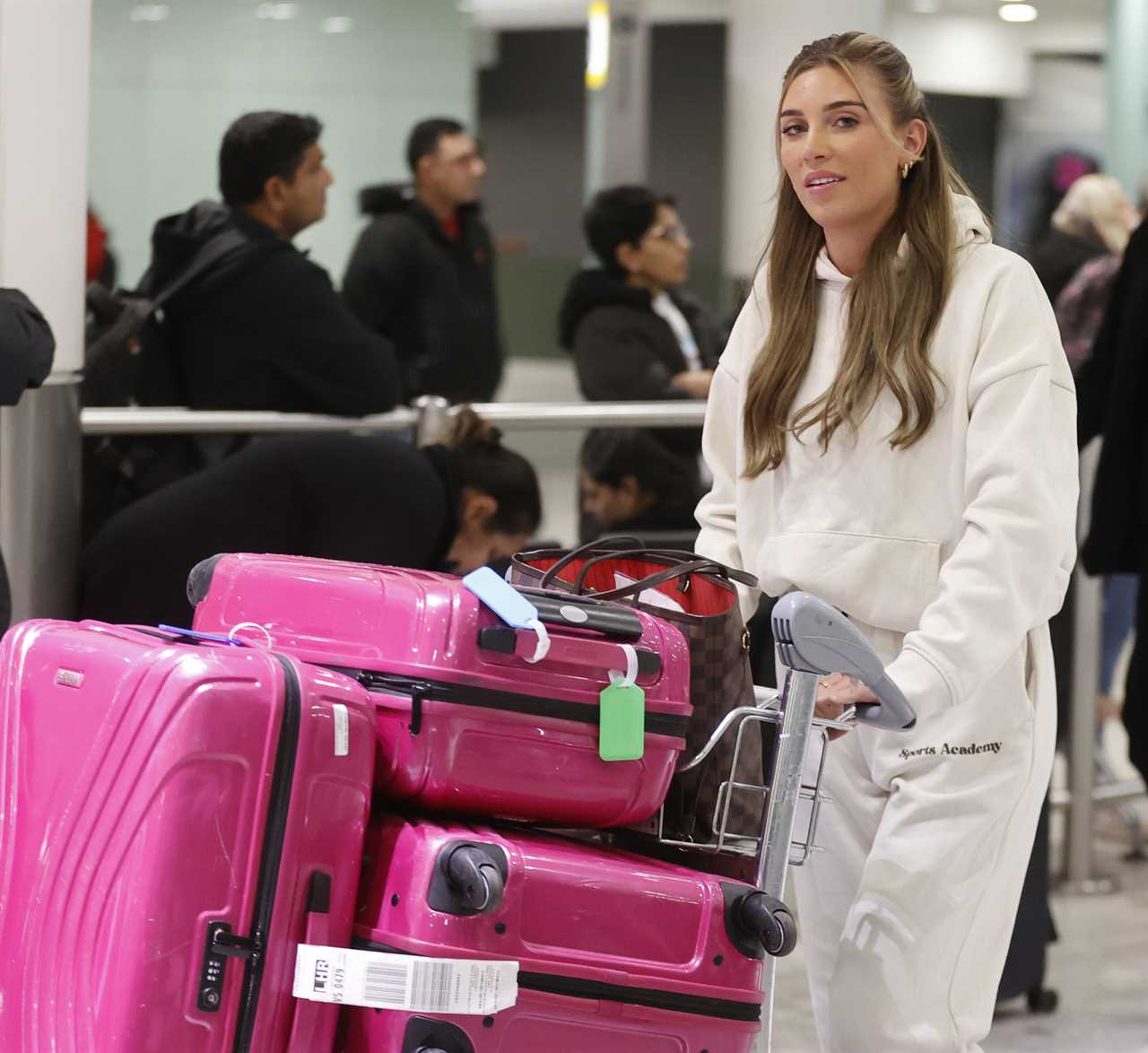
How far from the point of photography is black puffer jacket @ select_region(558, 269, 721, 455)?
17.1 ft

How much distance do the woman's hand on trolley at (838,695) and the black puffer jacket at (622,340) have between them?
3009 mm

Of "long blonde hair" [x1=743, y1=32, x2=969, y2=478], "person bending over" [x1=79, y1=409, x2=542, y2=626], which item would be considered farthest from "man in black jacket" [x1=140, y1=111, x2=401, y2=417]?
"long blonde hair" [x1=743, y1=32, x2=969, y2=478]

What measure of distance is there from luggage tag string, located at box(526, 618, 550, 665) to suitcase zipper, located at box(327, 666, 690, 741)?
56 millimetres

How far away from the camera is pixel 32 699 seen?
6.83ft

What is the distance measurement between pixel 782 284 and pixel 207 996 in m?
1.26

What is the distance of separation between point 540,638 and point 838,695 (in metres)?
0.40

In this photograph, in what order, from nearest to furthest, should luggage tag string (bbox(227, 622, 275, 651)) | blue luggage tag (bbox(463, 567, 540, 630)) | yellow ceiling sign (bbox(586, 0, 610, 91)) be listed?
blue luggage tag (bbox(463, 567, 540, 630)) → luggage tag string (bbox(227, 622, 275, 651)) → yellow ceiling sign (bbox(586, 0, 610, 91))

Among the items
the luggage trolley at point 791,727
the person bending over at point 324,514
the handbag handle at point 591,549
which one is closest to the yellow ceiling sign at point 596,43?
the person bending over at point 324,514

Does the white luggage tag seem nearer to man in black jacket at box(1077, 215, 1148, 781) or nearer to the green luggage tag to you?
the green luggage tag

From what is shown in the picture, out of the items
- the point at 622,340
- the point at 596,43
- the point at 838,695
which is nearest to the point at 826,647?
the point at 838,695

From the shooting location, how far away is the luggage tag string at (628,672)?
6.84 feet

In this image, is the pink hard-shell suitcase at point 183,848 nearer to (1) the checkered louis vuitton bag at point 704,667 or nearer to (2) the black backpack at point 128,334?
(1) the checkered louis vuitton bag at point 704,667

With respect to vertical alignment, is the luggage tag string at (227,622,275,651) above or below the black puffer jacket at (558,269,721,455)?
below

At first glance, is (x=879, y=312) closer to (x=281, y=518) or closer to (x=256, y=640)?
(x=256, y=640)
